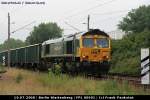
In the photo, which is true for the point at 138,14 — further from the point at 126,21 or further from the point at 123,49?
the point at 123,49

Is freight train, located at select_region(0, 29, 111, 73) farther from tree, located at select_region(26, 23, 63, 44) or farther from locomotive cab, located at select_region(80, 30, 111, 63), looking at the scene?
tree, located at select_region(26, 23, 63, 44)

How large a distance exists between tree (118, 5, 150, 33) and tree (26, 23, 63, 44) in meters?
23.7

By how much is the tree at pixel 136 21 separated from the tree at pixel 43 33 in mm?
23693

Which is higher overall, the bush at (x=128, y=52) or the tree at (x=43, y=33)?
the tree at (x=43, y=33)

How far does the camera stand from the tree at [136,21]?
212ft

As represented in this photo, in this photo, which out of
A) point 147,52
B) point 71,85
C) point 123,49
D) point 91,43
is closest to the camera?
point 147,52

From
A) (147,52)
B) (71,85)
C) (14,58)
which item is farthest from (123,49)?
(147,52)

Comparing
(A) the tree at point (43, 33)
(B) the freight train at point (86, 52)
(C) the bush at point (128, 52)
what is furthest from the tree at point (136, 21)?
(B) the freight train at point (86, 52)

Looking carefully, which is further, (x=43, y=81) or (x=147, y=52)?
(x=43, y=81)

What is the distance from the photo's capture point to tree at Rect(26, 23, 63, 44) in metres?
92.2

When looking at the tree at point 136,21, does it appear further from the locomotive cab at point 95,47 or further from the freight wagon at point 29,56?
the locomotive cab at point 95,47

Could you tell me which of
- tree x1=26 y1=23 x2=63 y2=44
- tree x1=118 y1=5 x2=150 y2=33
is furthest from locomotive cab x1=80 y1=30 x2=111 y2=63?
tree x1=26 y1=23 x2=63 y2=44

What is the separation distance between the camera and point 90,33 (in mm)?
29078

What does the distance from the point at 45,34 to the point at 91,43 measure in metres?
66.4
